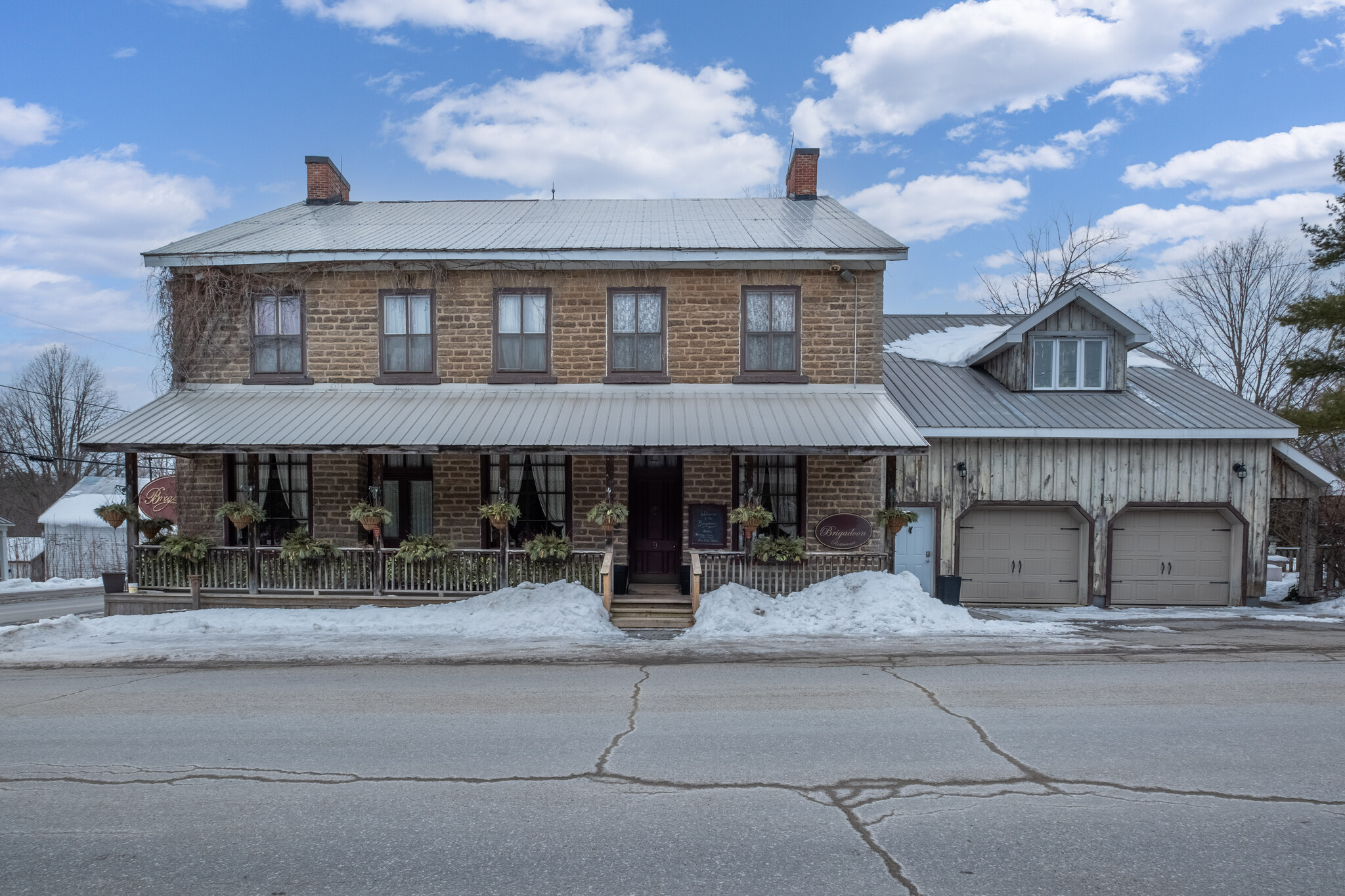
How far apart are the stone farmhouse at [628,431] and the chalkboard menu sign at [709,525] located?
38 mm

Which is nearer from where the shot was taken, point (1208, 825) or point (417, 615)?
point (1208, 825)

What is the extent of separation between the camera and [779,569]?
1265 centimetres

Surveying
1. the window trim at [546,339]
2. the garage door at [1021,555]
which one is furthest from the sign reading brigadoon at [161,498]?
the garage door at [1021,555]

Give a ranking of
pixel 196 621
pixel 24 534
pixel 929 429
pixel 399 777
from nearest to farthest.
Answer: pixel 399 777
pixel 196 621
pixel 929 429
pixel 24 534

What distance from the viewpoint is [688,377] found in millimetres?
14008

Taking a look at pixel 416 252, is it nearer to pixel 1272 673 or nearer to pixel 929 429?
pixel 929 429

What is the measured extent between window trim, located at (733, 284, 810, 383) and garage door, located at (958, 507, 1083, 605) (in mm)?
4895

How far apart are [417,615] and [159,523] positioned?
5.68m

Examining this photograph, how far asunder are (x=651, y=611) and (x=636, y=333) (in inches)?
212

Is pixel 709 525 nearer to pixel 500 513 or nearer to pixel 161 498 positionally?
pixel 500 513

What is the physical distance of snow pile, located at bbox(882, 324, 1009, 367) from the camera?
57.4 ft

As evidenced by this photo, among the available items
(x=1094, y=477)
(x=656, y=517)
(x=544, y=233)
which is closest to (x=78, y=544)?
(x=544, y=233)

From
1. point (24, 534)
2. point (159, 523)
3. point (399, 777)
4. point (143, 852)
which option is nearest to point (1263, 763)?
point (399, 777)

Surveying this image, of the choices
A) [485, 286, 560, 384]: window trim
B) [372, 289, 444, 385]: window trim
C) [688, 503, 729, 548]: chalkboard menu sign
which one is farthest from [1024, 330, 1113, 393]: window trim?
[372, 289, 444, 385]: window trim
